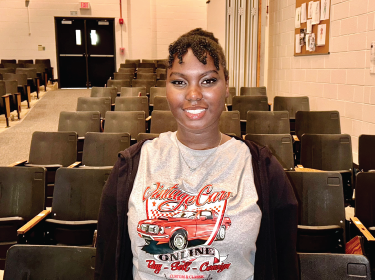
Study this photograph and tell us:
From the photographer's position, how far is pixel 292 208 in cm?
113

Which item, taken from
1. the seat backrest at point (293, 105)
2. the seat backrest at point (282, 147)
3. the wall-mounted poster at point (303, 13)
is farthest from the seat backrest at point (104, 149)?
the wall-mounted poster at point (303, 13)

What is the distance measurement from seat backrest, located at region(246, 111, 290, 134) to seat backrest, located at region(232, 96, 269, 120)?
3.02 ft

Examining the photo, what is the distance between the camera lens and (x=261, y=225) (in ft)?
3.72

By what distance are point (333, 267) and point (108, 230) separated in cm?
77

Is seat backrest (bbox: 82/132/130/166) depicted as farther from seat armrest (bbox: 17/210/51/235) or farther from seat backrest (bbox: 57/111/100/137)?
seat armrest (bbox: 17/210/51/235)

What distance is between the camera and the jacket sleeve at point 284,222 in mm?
1133

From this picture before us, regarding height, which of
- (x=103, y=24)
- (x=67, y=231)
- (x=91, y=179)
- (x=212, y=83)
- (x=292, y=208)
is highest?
(x=103, y=24)

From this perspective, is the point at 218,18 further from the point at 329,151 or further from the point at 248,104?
the point at 329,151

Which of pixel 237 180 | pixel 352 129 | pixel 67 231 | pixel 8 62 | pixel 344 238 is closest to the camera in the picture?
pixel 237 180

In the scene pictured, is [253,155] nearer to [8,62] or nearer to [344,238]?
[344,238]

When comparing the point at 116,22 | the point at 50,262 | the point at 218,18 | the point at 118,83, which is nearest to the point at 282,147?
the point at 50,262

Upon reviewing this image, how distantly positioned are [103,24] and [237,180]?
36.0ft

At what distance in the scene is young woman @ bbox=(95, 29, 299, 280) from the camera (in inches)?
42.0

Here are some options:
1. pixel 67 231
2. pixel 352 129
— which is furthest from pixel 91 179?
pixel 352 129
